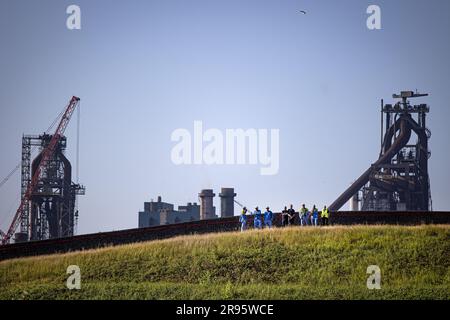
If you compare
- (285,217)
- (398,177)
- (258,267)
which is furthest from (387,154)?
(258,267)

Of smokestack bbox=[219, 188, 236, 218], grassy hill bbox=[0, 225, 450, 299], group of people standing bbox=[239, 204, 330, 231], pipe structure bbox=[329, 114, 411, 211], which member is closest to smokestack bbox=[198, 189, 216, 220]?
smokestack bbox=[219, 188, 236, 218]

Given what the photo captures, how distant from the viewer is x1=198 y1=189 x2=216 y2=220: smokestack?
314 ft

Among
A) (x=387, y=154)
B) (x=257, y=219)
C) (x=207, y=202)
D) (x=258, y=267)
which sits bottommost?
(x=258, y=267)

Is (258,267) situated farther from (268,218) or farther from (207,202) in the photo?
(207,202)

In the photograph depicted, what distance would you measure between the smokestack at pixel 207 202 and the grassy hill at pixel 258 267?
5753 centimetres

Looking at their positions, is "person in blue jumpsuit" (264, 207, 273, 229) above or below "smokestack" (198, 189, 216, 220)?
below

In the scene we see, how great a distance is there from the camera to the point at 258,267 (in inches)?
1259

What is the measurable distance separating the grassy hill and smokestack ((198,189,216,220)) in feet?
189

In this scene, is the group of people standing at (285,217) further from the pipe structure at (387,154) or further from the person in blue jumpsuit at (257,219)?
the pipe structure at (387,154)

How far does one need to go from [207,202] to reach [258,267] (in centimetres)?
6484

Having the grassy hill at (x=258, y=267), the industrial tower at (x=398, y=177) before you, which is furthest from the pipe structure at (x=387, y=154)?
the grassy hill at (x=258, y=267)

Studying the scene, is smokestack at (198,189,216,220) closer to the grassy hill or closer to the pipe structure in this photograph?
the pipe structure
